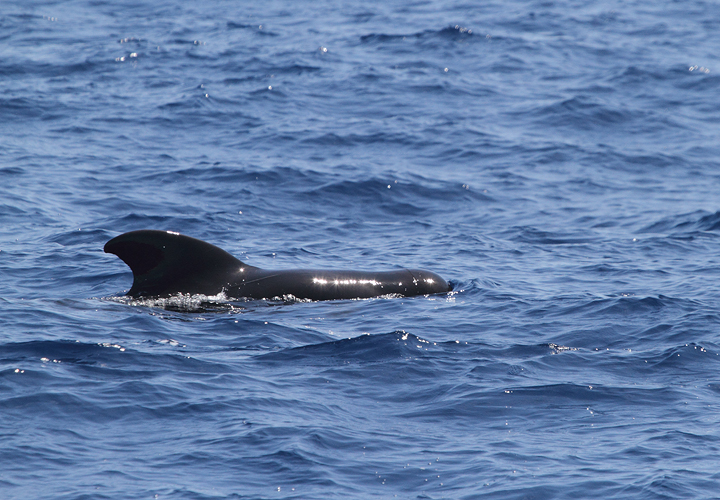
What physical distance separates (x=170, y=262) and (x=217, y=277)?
70 cm

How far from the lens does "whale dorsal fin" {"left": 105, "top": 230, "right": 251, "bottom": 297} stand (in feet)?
42.6

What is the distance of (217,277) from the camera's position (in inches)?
536

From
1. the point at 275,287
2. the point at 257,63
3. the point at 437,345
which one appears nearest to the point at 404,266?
the point at 275,287

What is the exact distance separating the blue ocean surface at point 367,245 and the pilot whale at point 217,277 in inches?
10.7

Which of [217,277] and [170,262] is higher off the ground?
[170,262]

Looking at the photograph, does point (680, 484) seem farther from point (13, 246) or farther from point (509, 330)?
point (13, 246)

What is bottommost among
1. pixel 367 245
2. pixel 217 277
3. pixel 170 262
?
pixel 367 245

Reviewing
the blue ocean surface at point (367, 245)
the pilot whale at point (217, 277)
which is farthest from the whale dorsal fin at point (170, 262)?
the blue ocean surface at point (367, 245)

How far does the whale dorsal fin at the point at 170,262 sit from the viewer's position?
12992 millimetres

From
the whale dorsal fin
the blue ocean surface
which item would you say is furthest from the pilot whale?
the blue ocean surface

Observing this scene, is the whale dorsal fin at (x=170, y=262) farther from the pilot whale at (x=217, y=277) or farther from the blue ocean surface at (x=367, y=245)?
the blue ocean surface at (x=367, y=245)

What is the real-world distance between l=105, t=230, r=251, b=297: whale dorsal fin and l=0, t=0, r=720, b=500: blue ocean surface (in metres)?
0.31

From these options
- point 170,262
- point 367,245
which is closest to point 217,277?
point 170,262

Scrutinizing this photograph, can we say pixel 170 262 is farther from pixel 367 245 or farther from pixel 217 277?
pixel 367 245
